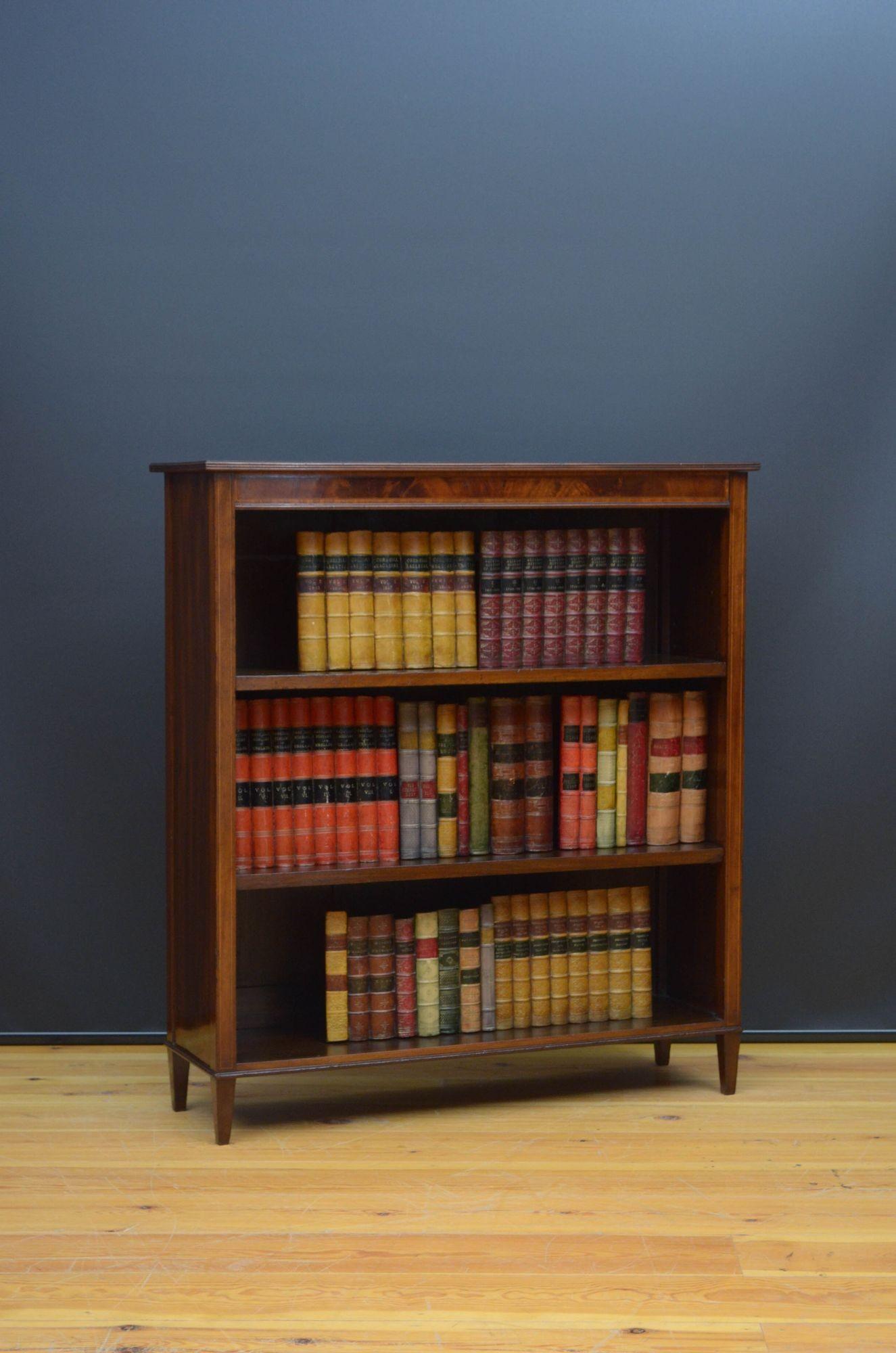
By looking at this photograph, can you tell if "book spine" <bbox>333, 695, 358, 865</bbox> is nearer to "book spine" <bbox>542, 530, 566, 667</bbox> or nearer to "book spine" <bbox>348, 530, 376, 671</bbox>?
"book spine" <bbox>348, 530, 376, 671</bbox>

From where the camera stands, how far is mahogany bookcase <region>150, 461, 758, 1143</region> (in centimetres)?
329

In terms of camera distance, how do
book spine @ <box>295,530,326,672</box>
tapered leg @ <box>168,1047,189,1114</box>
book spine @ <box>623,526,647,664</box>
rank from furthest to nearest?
book spine @ <box>623,526,647,664</box>, tapered leg @ <box>168,1047,189,1114</box>, book spine @ <box>295,530,326,672</box>

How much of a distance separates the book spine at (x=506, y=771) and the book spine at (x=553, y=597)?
0.47 feet

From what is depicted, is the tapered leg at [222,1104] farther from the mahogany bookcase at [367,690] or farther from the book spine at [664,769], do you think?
the book spine at [664,769]

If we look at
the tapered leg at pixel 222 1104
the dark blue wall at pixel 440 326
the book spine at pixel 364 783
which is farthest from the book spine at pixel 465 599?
the tapered leg at pixel 222 1104

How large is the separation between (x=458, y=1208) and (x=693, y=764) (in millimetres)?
1197

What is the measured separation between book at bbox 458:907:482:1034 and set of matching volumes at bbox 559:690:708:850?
28cm

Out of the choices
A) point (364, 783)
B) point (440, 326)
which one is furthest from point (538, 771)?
point (440, 326)

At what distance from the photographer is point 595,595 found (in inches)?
140

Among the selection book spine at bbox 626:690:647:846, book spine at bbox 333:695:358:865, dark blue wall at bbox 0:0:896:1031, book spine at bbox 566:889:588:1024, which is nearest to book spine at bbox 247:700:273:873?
book spine at bbox 333:695:358:865

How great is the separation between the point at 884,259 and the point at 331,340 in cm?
142

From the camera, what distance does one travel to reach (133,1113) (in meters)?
3.49

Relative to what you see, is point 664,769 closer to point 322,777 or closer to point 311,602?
point 322,777

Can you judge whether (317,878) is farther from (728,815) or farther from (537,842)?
(728,815)
